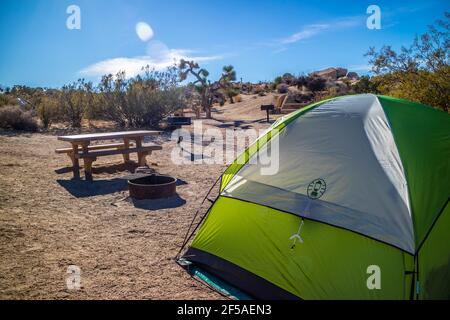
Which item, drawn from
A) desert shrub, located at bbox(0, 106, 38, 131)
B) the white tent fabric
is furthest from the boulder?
the white tent fabric

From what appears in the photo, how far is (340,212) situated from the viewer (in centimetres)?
315

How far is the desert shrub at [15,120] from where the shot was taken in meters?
14.0

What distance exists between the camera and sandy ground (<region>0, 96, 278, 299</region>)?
341cm

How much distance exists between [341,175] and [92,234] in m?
3.31

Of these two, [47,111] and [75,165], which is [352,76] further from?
[75,165]

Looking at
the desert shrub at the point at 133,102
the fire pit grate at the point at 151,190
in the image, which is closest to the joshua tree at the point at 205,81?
the desert shrub at the point at 133,102

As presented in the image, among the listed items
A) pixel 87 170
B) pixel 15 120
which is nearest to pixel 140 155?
pixel 87 170

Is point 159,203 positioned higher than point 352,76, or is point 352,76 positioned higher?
point 352,76

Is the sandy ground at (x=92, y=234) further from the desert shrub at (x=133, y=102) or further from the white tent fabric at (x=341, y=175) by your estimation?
the desert shrub at (x=133, y=102)

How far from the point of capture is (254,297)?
3328 mm

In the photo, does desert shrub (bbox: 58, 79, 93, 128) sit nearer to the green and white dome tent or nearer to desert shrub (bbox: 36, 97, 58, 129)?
desert shrub (bbox: 36, 97, 58, 129)

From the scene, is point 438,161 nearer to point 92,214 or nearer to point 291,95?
point 92,214

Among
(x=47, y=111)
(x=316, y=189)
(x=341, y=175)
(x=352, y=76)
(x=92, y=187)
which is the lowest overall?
(x=92, y=187)
